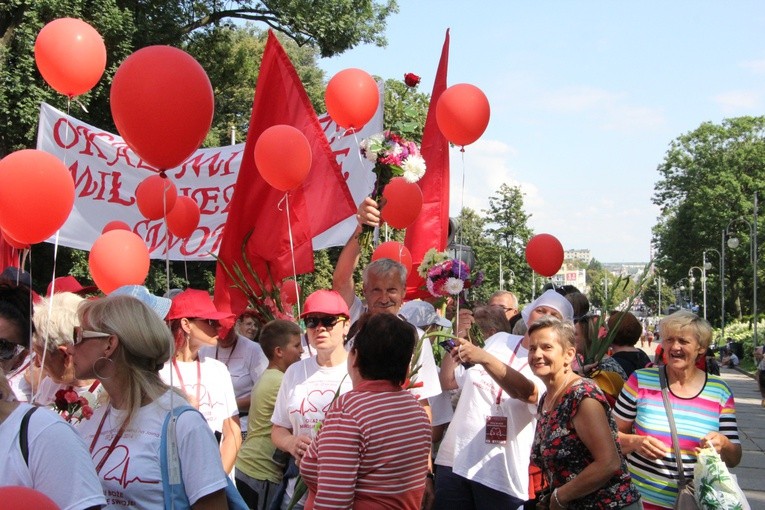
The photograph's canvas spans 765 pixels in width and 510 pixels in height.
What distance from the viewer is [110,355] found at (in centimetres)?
280

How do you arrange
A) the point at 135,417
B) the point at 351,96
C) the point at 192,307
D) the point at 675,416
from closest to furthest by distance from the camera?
the point at 135,417, the point at 675,416, the point at 192,307, the point at 351,96

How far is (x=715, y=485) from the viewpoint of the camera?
4.03m

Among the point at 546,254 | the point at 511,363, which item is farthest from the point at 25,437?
the point at 546,254

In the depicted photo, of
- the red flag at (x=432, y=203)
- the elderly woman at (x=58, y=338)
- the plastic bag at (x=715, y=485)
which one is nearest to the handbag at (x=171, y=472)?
the elderly woman at (x=58, y=338)

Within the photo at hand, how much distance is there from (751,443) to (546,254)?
8.70 meters

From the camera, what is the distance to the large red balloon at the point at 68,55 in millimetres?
6824

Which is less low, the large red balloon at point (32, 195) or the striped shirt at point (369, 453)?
the large red balloon at point (32, 195)

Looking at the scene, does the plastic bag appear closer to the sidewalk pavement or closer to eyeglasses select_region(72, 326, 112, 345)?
eyeglasses select_region(72, 326, 112, 345)

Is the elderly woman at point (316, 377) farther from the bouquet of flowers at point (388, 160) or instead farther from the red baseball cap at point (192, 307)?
the bouquet of flowers at point (388, 160)

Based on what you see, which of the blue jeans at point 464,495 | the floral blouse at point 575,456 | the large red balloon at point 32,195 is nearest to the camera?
the floral blouse at point 575,456

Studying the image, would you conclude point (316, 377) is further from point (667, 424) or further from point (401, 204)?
point (401, 204)

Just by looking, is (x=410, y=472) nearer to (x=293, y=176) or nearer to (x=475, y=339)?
(x=475, y=339)

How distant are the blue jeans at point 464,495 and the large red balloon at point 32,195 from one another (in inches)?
99.4

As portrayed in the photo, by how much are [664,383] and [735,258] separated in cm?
6411
